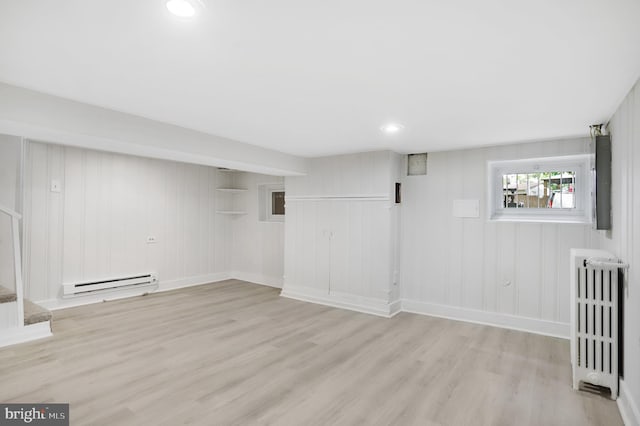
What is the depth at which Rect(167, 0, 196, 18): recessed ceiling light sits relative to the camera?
141 cm

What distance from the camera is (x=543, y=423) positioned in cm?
225

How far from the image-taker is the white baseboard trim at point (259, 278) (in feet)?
20.8

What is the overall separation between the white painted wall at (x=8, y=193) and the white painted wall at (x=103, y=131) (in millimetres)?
1532

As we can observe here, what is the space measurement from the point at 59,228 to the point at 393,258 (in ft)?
15.3

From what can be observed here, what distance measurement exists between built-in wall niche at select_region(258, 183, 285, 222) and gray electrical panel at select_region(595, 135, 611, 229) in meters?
4.78

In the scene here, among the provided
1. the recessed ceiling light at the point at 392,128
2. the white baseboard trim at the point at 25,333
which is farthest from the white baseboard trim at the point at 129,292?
the recessed ceiling light at the point at 392,128

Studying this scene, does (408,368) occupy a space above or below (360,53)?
below

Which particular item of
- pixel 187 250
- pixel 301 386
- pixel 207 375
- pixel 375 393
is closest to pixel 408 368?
pixel 375 393

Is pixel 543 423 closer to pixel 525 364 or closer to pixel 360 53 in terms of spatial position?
pixel 525 364

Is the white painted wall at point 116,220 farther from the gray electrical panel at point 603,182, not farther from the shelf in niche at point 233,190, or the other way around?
the gray electrical panel at point 603,182

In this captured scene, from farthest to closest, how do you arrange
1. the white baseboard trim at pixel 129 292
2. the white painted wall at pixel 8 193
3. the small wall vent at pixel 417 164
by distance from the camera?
the small wall vent at pixel 417 164, the white baseboard trim at pixel 129 292, the white painted wall at pixel 8 193

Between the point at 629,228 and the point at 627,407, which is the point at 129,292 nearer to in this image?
the point at 627,407

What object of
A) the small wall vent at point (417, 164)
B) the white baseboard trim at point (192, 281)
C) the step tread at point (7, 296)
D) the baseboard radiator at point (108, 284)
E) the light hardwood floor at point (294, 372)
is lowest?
the light hardwood floor at point (294, 372)

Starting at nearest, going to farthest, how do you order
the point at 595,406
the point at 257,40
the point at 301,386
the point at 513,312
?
1. the point at 257,40
2. the point at 595,406
3. the point at 301,386
4. the point at 513,312
